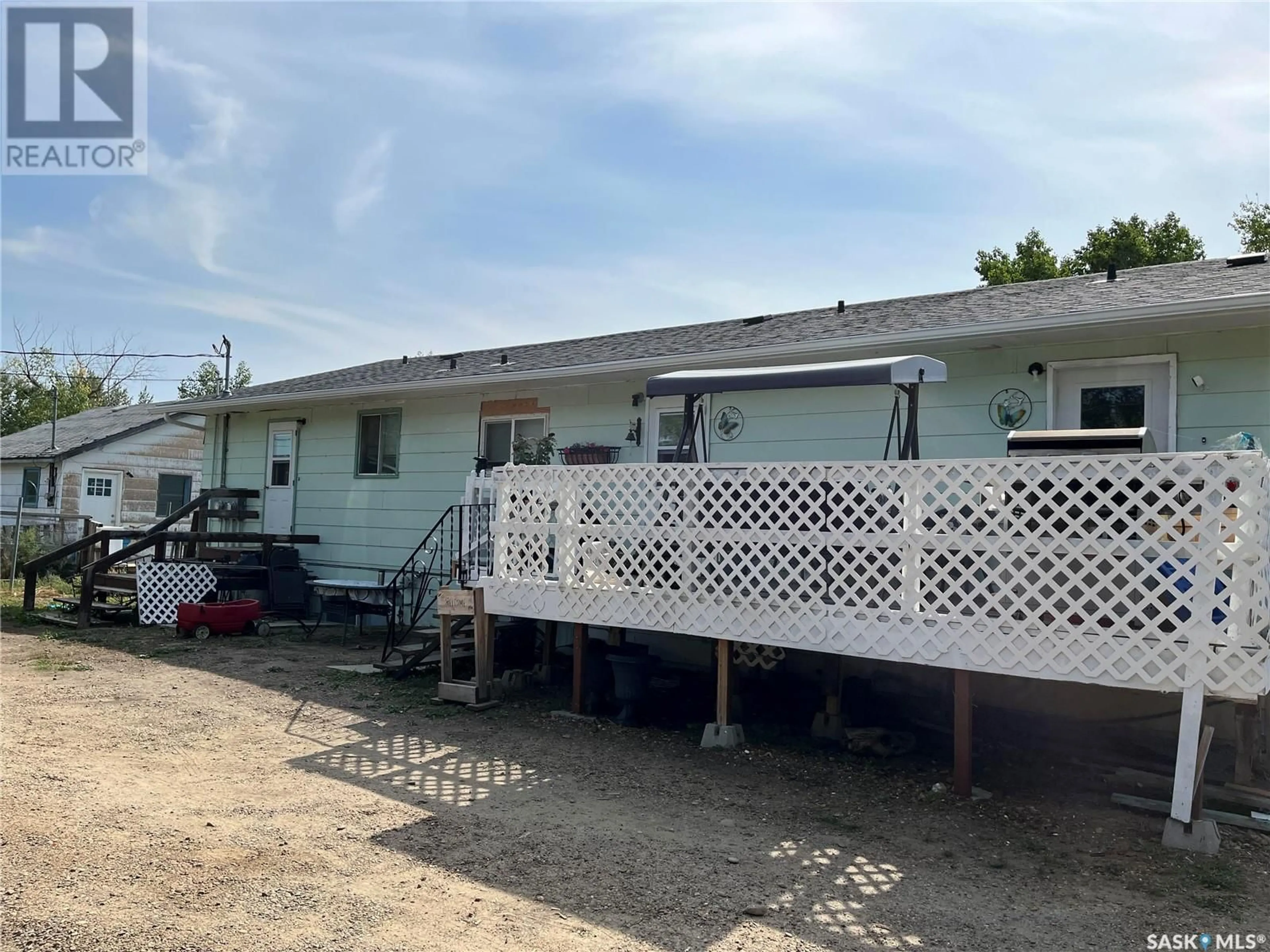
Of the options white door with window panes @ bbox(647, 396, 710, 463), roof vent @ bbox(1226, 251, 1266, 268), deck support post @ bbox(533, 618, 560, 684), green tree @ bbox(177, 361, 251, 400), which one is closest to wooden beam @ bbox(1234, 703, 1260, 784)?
roof vent @ bbox(1226, 251, 1266, 268)

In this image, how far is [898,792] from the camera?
5.36m

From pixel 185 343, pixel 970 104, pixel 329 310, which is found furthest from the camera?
pixel 185 343

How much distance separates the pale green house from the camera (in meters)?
6.45

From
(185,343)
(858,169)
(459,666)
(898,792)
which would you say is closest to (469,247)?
(858,169)

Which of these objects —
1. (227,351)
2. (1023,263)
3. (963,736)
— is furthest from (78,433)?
(1023,263)

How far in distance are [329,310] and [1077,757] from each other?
63.1 feet

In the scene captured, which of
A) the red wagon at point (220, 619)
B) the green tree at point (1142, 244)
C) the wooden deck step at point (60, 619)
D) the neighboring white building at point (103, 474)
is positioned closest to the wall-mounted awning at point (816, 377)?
the red wagon at point (220, 619)

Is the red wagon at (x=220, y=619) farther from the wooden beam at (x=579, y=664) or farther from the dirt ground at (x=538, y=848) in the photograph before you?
the wooden beam at (x=579, y=664)

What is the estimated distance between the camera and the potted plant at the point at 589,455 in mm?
8992

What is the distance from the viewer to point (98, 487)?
20688 millimetres

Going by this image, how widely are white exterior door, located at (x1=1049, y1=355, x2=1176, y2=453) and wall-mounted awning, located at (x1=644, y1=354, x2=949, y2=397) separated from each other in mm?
1268

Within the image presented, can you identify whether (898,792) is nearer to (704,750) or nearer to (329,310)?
(704,750)

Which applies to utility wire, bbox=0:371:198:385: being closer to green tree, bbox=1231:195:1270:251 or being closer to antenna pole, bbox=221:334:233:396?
antenna pole, bbox=221:334:233:396

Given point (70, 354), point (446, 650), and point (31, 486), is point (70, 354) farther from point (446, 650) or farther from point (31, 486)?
point (446, 650)
